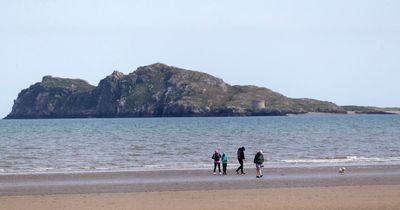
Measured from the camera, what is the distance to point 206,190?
28.4m

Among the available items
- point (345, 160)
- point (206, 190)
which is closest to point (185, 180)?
point (206, 190)

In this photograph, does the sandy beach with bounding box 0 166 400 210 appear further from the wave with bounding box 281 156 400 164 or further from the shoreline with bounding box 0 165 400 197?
the wave with bounding box 281 156 400 164

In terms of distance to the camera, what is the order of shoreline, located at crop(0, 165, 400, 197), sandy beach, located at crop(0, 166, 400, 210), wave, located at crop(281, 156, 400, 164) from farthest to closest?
wave, located at crop(281, 156, 400, 164) < shoreline, located at crop(0, 165, 400, 197) < sandy beach, located at crop(0, 166, 400, 210)

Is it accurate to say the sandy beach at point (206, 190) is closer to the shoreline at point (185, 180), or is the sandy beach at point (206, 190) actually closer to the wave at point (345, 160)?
the shoreline at point (185, 180)

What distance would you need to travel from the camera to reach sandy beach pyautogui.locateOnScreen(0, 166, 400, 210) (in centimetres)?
2370

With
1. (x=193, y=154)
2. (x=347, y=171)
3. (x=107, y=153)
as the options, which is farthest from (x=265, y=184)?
(x=107, y=153)

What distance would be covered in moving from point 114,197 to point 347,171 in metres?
15.0

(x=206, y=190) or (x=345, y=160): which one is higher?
(x=345, y=160)

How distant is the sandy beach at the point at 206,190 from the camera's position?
23703mm

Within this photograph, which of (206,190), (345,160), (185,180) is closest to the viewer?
(206,190)

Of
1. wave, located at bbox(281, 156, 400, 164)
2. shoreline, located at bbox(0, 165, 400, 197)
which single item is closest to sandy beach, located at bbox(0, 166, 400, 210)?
shoreline, located at bbox(0, 165, 400, 197)

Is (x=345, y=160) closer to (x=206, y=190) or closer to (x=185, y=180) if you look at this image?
(x=185, y=180)

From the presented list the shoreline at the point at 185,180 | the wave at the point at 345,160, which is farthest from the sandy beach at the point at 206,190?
the wave at the point at 345,160

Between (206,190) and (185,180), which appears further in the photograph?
(185,180)
